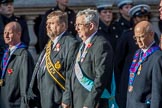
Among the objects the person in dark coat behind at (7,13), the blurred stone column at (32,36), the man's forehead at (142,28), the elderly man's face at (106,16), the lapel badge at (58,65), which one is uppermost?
the man's forehead at (142,28)

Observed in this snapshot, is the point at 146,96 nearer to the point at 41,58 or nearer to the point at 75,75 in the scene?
the point at 75,75

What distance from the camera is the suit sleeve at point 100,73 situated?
30.3 ft

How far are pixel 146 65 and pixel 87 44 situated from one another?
0.77m

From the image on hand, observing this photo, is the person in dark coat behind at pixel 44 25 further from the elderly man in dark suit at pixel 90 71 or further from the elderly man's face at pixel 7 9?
the elderly man in dark suit at pixel 90 71

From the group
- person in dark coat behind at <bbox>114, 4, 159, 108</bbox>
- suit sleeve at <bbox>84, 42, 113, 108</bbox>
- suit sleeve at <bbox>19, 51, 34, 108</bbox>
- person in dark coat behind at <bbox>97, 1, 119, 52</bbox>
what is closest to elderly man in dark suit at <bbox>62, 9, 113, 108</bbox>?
suit sleeve at <bbox>84, 42, 113, 108</bbox>

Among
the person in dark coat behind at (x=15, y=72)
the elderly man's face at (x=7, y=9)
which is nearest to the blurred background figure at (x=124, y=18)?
the elderly man's face at (x=7, y=9)

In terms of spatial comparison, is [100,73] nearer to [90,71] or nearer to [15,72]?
[90,71]

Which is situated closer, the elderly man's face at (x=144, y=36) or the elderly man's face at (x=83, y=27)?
the elderly man's face at (x=144, y=36)

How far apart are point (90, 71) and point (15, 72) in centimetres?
145

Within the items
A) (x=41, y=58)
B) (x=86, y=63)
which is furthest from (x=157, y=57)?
(x=41, y=58)

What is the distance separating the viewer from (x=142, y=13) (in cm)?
1265

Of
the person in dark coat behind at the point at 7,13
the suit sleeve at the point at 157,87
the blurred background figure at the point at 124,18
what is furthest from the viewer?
the blurred background figure at the point at 124,18

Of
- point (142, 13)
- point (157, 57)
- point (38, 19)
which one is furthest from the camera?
point (38, 19)

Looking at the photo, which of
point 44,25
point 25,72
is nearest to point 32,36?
point 44,25
